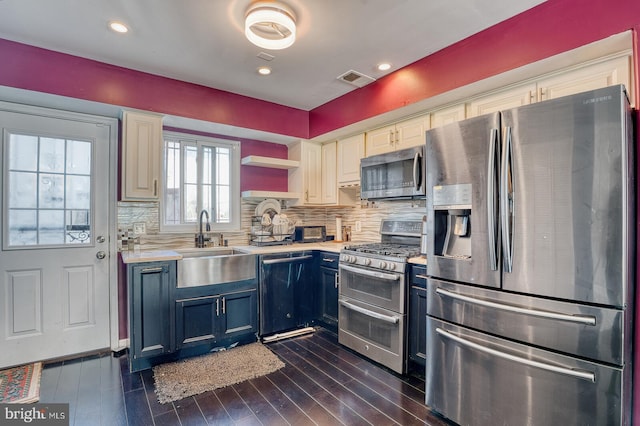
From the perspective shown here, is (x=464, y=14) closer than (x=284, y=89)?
Yes

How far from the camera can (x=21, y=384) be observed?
229 centimetres

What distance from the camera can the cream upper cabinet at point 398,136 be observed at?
2801 mm

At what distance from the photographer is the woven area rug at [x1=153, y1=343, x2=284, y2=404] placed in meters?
2.24

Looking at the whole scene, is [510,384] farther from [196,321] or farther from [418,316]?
[196,321]

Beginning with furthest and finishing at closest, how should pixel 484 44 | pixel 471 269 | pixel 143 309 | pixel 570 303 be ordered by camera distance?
pixel 143 309 → pixel 484 44 → pixel 471 269 → pixel 570 303

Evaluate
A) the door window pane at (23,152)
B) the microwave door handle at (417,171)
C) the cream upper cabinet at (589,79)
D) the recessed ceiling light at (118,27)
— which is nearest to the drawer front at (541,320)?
the microwave door handle at (417,171)

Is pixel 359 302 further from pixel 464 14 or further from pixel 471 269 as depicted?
pixel 464 14

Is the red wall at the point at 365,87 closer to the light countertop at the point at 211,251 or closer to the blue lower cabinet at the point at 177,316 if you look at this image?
the light countertop at the point at 211,251

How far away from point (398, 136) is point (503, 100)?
0.94m

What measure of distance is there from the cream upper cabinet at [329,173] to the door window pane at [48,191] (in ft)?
7.73

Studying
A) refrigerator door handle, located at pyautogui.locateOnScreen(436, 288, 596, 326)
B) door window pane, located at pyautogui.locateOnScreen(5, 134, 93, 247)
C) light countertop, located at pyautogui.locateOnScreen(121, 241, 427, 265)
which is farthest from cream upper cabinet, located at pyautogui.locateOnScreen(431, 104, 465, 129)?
door window pane, located at pyautogui.locateOnScreen(5, 134, 93, 247)

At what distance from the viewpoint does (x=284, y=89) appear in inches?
125

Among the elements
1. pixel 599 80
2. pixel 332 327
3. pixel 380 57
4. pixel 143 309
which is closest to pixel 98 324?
pixel 143 309

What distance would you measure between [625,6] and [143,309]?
11.8 ft
